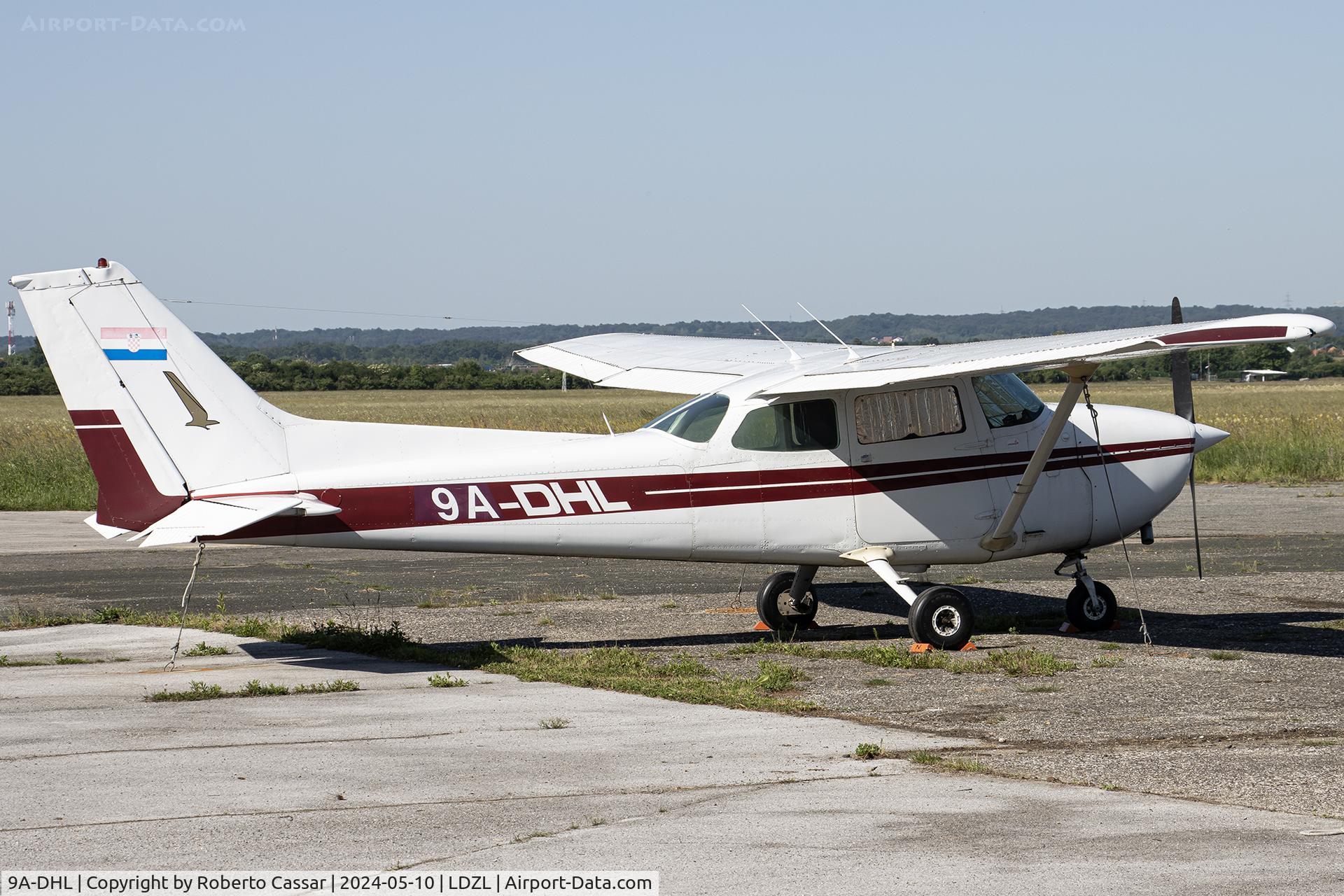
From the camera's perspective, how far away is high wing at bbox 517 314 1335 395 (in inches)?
358

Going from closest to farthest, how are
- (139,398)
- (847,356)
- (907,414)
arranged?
(139,398) < (907,414) < (847,356)

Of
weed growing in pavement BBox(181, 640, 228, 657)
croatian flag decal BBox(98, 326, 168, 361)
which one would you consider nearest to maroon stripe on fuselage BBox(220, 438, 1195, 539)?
croatian flag decal BBox(98, 326, 168, 361)

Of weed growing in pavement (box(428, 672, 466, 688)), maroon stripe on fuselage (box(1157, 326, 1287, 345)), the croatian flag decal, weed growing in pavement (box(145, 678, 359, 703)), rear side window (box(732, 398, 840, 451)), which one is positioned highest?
the croatian flag decal

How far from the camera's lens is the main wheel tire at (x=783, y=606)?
41.2 feet

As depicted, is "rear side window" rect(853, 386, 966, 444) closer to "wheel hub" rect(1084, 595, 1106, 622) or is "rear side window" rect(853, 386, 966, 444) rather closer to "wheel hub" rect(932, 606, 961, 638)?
"wheel hub" rect(932, 606, 961, 638)

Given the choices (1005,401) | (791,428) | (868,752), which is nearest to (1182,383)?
(1005,401)

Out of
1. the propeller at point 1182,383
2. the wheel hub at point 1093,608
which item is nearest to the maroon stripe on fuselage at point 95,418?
the wheel hub at point 1093,608

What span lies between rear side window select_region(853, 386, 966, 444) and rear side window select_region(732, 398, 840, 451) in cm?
24

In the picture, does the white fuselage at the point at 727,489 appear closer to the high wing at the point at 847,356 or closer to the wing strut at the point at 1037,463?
the wing strut at the point at 1037,463

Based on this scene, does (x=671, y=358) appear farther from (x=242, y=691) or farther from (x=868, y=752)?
(x=868, y=752)

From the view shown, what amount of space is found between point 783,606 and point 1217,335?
4.98 meters

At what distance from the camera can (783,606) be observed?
12.8 m
